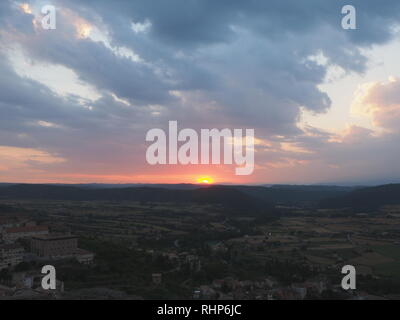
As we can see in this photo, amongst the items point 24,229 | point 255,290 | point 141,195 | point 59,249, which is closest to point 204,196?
point 141,195

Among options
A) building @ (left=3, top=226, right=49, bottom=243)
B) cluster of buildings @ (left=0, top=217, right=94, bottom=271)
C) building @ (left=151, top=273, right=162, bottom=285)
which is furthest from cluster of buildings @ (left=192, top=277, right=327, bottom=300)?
building @ (left=3, top=226, right=49, bottom=243)

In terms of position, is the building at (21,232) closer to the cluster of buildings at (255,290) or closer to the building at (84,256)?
the building at (84,256)

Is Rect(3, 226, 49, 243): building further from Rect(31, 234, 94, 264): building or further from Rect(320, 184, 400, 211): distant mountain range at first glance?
Rect(320, 184, 400, 211): distant mountain range

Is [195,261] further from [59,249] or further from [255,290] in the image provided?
[59,249]

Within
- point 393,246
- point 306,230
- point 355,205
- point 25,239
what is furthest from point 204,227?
point 355,205

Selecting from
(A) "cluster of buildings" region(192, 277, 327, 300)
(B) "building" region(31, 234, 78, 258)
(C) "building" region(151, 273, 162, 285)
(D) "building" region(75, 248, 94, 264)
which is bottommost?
(A) "cluster of buildings" region(192, 277, 327, 300)

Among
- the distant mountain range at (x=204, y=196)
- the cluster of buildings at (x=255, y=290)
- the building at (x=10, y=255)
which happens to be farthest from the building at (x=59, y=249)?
the distant mountain range at (x=204, y=196)
